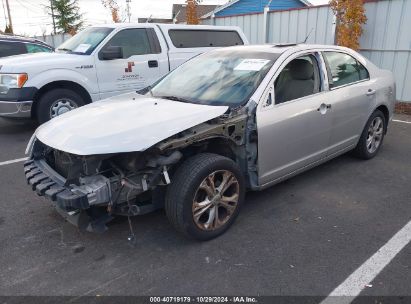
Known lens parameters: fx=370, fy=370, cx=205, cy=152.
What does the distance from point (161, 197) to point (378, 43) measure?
7.86 meters

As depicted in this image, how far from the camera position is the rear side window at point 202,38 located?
7633 mm

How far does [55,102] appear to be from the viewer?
6.54 meters

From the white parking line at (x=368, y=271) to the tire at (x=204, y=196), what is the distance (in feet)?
3.60

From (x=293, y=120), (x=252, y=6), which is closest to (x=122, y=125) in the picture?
(x=293, y=120)

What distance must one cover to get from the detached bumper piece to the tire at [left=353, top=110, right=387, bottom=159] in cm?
351

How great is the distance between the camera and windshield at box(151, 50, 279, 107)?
3.58 meters

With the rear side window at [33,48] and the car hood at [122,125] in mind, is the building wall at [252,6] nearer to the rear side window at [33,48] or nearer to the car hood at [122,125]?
the rear side window at [33,48]

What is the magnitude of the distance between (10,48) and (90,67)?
4230 mm

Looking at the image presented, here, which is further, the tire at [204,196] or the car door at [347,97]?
the car door at [347,97]

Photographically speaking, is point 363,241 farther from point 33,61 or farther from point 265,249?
point 33,61

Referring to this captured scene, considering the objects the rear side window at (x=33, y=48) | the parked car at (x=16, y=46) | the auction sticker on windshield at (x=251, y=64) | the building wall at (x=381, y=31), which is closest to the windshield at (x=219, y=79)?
the auction sticker on windshield at (x=251, y=64)

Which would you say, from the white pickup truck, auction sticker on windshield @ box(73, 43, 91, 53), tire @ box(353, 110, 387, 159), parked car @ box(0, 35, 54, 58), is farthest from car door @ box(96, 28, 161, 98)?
tire @ box(353, 110, 387, 159)

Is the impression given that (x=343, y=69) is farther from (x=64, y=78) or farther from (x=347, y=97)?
(x=64, y=78)

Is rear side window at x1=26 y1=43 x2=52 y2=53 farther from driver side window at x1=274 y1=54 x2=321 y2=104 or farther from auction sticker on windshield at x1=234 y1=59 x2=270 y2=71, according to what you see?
driver side window at x1=274 y1=54 x2=321 y2=104
